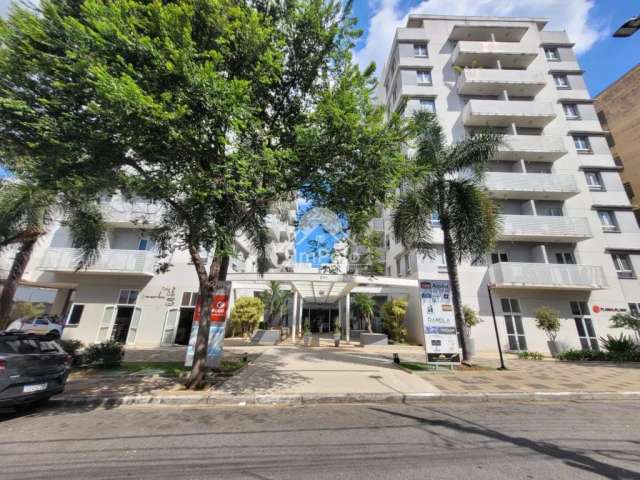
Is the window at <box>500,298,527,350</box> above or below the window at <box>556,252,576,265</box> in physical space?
below

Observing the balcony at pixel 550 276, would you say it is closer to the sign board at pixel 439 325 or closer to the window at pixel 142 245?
the sign board at pixel 439 325

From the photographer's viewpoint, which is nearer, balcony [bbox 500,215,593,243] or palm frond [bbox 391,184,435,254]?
palm frond [bbox 391,184,435,254]

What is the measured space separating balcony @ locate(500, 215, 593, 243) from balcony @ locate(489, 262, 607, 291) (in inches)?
79.2

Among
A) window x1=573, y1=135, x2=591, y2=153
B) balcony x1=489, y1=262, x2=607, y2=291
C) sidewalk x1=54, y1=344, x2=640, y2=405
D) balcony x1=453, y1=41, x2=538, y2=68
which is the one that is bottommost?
sidewalk x1=54, y1=344, x2=640, y2=405

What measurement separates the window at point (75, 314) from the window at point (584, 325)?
31.3m

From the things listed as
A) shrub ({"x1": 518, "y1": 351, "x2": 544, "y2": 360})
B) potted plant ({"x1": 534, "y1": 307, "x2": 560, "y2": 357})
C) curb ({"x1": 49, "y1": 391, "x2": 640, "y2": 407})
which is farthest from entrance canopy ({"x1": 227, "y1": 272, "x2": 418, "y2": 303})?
curb ({"x1": 49, "y1": 391, "x2": 640, "y2": 407})

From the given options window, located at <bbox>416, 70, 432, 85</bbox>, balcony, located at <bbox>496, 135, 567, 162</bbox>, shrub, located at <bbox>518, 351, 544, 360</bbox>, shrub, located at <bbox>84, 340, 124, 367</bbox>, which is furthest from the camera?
window, located at <bbox>416, 70, 432, 85</bbox>

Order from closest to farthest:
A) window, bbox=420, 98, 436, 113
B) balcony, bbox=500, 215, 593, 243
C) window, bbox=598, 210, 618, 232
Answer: balcony, bbox=500, 215, 593, 243
window, bbox=598, 210, 618, 232
window, bbox=420, 98, 436, 113

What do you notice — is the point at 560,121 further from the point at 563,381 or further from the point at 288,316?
the point at 288,316

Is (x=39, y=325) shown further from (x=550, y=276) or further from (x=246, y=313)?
(x=550, y=276)

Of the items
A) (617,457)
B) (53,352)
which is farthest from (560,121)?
(53,352)

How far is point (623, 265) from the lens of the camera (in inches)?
708

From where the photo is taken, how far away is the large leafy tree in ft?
16.5

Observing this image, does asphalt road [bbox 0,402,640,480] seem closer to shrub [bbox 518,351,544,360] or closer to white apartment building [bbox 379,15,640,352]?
shrub [bbox 518,351,544,360]
